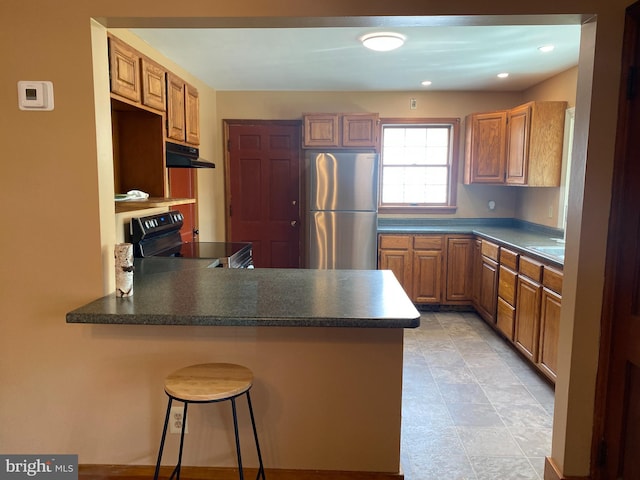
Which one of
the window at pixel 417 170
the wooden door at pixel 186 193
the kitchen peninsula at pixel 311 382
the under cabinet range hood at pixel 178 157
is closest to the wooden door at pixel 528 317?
the kitchen peninsula at pixel 311 382

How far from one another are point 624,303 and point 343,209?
294 cm

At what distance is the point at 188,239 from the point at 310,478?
2736 millimetres

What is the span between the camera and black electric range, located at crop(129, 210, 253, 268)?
2.69 metres

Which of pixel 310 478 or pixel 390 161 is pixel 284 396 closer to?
pixel 310 478

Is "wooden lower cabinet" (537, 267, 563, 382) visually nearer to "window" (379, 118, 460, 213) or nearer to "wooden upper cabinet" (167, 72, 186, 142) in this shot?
"window" (379, 118, 460, 213)

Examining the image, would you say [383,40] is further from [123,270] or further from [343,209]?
[123,270]

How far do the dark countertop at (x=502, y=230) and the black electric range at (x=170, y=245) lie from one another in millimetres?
1826

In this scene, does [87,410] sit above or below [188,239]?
below

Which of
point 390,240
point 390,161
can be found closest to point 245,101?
point 390,161

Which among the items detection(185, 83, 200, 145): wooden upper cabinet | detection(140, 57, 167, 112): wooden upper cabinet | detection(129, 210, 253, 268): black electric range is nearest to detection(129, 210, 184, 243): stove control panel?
detection(129, 210, 253, 268): black electric range

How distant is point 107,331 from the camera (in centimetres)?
185

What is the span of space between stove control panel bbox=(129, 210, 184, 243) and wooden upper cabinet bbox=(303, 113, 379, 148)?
1880mm

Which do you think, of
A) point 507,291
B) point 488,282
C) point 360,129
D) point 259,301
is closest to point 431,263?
point 488,282

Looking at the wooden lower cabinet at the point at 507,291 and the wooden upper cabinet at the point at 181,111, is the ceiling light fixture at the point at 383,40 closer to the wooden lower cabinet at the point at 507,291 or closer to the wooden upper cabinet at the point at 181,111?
the wooden upper cabinet at the point at 181,111
